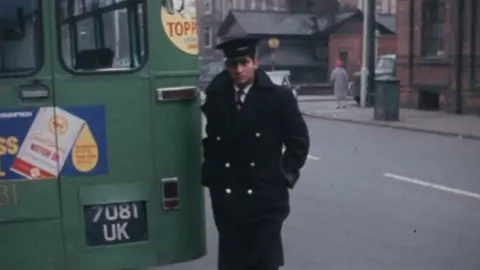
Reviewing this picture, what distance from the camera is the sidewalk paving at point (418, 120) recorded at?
21.1m

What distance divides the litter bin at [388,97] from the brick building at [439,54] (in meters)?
2.88

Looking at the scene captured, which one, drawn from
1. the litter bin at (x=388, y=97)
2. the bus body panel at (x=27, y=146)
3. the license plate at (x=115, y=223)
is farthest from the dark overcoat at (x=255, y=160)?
the litter bin at (x=388, y=97)

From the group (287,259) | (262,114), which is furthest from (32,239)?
(287,259)

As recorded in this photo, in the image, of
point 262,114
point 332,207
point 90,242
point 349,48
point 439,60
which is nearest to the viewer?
point 262,114

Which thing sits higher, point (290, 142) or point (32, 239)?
point (290, 142)

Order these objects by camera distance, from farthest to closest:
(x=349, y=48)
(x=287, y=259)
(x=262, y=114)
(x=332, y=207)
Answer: (x=349, y=48) → (x=332, y=207) → (x=287, y=259) → (x=262, y=114)

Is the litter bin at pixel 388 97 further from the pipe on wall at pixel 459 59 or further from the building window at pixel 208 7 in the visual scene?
the building window at pixel 208 7

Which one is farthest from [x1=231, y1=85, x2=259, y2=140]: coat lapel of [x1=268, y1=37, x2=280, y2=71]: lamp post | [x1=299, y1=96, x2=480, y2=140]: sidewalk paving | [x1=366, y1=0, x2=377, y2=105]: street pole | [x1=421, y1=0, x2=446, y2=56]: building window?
[x1=268, y1=37, x2=280, y2=71]: lamp post

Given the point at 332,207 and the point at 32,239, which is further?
the point at 332,207

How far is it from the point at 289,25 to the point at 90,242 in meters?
51.0

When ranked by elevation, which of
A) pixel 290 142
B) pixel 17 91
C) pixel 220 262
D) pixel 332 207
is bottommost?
pixel 332 207

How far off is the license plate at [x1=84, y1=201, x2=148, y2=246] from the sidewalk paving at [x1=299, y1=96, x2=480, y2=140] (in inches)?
603

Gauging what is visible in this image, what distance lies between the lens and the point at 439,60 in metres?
27.6

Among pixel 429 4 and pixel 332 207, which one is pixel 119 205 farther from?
pixel 429 4
